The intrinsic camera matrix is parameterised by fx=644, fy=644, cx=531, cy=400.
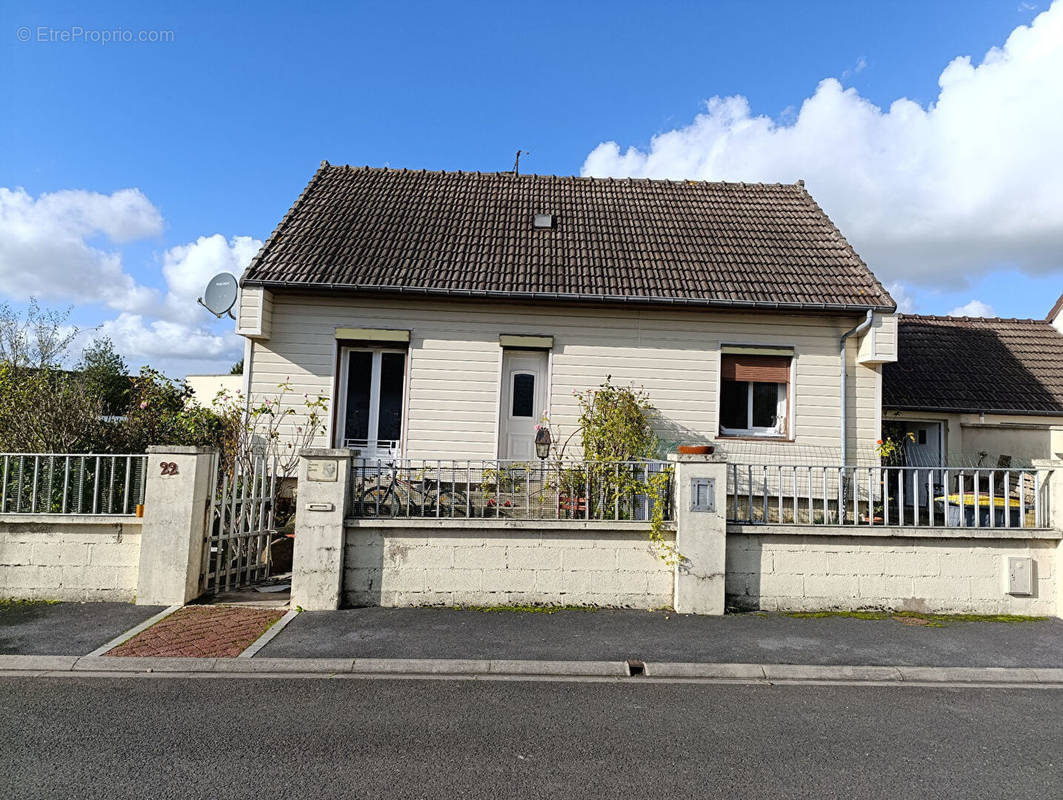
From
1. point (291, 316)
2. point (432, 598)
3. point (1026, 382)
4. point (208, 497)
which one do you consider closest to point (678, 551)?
point (432, 598)

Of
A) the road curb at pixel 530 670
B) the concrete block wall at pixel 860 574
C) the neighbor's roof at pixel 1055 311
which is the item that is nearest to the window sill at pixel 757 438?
the concrete block wall at pixel 860 574

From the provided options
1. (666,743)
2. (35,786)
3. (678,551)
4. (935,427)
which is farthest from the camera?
(935,427)

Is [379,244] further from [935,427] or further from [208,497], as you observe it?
[935,427]

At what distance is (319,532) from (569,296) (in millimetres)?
5513

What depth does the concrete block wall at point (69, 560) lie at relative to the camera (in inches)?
261

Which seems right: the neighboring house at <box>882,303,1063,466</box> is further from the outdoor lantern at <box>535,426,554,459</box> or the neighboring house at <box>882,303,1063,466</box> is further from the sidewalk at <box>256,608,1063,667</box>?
the outdoor lantern at <box>535,426,554,459</box>

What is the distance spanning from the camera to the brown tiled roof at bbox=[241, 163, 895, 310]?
10.4m

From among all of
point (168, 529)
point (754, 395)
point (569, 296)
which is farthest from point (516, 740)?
point (754, 395)

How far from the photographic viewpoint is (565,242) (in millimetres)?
11773

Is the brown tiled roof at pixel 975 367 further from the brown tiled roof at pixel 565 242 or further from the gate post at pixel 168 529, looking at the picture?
the gate post at pixel 168 529

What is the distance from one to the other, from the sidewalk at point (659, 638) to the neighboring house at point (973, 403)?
6533 millimetres

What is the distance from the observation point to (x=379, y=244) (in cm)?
1136

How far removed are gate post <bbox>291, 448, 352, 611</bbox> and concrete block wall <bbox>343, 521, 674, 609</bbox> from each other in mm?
156

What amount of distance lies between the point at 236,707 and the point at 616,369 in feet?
24.9
